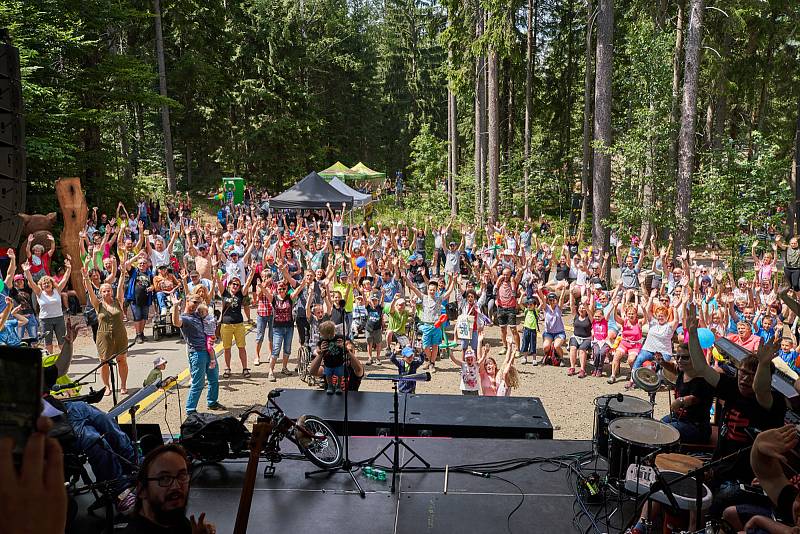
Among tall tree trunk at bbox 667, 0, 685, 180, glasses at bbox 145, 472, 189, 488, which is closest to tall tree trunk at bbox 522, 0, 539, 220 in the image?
tall tree trunk at bbox 667, 0, 685, 180

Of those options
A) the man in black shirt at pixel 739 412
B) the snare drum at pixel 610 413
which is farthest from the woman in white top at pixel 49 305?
the man in black shirt at pixel 739 412

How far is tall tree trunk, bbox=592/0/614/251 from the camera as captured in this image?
16766mm

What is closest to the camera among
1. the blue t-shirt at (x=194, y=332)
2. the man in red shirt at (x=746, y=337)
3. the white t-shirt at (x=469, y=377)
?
the blue t-shirt at (x=194, y=332)

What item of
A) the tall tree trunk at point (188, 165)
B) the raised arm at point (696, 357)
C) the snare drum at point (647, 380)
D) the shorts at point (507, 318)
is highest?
the tall tree trunk at point (188, 165)

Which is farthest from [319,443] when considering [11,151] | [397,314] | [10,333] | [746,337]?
[746,337]

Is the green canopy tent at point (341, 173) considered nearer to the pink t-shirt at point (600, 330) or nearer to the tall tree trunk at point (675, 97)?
the tall tree trunk at point (675, 97)

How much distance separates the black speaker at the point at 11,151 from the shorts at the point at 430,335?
858cm

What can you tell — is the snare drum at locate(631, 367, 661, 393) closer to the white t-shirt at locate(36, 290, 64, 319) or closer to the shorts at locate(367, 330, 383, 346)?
the shorts at locate(367, 330, 383, 346)

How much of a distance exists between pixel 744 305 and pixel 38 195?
19.5 metres

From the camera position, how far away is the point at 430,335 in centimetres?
1134

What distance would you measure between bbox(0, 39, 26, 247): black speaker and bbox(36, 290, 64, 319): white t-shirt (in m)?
7.87

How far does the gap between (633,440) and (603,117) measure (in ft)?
45.8

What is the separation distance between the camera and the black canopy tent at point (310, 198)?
64.7 ft

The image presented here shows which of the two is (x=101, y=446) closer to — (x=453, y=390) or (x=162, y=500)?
(x=162, y=500)
